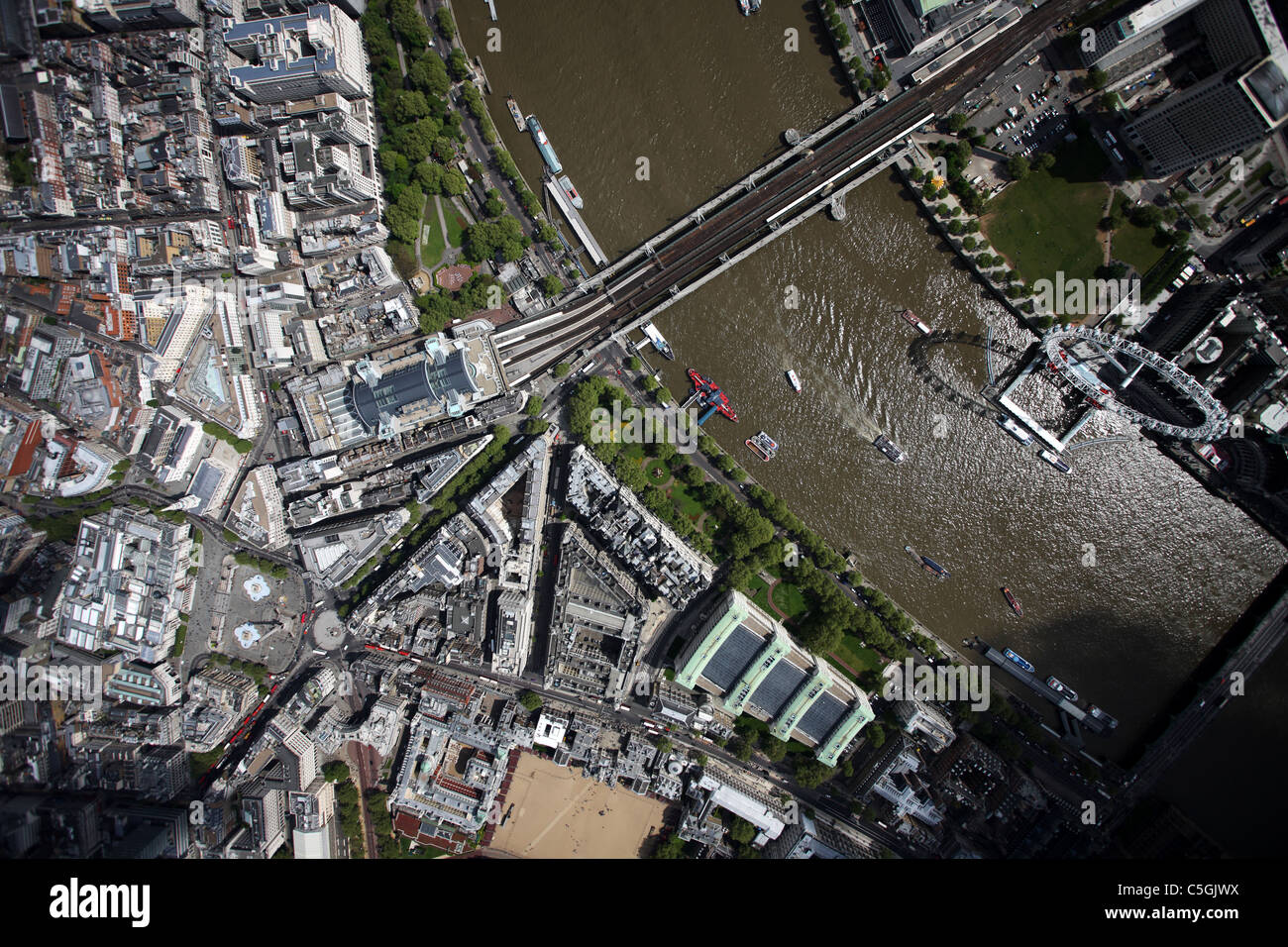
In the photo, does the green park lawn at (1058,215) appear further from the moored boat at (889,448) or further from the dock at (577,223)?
the dock at (577,223)

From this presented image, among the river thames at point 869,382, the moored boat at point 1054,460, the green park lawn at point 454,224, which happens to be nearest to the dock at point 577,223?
the river thames at point 869,382

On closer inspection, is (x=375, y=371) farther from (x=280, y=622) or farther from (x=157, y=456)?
(x=280, y=622)

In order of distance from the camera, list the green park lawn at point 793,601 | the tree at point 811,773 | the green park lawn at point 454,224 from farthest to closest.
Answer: the green park lawn at point 454,224, the green park lawn at point 793,601, the tree at point 811,773

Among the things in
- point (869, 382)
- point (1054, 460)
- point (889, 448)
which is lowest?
point (1054, 460)

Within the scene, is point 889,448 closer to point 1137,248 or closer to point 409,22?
point 1137,248

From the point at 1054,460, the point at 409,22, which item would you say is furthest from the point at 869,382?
the point at 409,22
